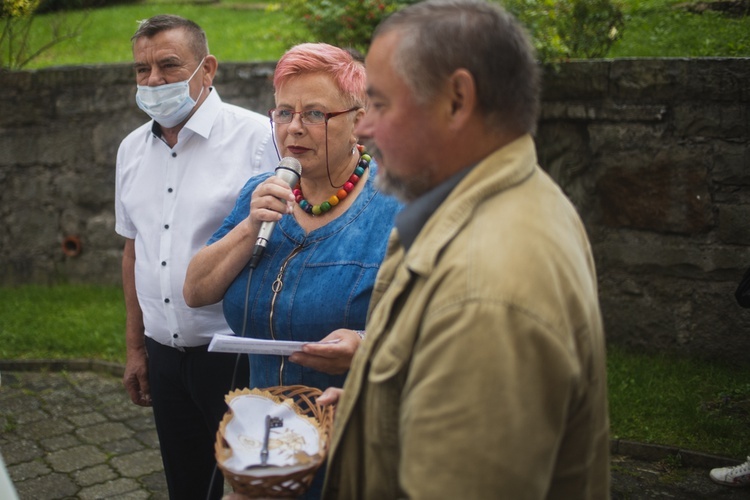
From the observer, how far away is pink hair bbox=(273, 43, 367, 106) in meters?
2.78

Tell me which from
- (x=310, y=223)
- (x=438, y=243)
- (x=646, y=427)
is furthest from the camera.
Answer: (x=646, y=427)

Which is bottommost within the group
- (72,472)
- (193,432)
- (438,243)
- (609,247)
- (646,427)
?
(72,472)

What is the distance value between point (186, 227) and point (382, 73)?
1.84 meters

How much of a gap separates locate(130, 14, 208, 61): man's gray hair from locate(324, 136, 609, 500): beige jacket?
2.20 m

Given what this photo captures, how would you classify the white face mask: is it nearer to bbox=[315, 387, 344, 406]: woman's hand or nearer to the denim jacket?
A: the denim jacket

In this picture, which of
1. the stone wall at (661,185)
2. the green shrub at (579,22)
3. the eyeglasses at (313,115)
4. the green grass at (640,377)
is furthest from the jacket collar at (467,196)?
the green shrub at (579,22)

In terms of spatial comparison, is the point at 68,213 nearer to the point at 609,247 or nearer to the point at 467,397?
the point at 609,247

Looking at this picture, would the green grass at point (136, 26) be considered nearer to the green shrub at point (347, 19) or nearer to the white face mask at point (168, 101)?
the green shrub at point (347, 19)

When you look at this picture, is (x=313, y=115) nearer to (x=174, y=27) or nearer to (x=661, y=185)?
(x=174, y=27)

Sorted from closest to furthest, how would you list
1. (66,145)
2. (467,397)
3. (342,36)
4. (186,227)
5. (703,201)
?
(467,397), (186,227), (703,201), (342,36), (66,145)

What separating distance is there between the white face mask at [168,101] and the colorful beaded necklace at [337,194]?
2.84 ft

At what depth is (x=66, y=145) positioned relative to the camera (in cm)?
741

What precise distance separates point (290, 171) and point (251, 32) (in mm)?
9198

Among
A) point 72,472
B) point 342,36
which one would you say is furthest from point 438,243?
point 342,36
